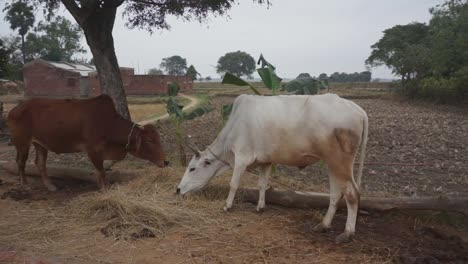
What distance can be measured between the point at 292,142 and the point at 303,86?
239 centimetres

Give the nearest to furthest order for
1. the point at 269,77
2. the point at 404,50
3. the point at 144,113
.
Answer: the point at 269,77 < the point at 144,113 < the point at 404,50

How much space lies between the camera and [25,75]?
3953 centimetres

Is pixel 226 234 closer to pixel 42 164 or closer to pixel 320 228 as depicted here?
pixel 320 228

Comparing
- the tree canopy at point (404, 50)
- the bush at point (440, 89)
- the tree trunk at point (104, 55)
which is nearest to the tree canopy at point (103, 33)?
the tree trunk at point (104, 55)

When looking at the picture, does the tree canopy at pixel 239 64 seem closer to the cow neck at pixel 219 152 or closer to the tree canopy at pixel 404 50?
the tree canopy at pixel 404 50

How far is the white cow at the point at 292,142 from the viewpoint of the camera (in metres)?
4.63

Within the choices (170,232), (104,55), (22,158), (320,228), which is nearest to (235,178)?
(170,232)

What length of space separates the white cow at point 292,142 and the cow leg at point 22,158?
290 centimetres

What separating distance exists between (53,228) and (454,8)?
31441mm

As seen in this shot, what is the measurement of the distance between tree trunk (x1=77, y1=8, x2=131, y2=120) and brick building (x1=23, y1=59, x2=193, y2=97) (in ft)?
92.2

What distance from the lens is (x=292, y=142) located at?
197 inches

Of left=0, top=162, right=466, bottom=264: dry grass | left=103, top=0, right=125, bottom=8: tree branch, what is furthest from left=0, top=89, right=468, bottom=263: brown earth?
left=103, top=0, right=125, bottom=8: tree branch

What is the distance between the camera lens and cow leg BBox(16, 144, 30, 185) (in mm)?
7051

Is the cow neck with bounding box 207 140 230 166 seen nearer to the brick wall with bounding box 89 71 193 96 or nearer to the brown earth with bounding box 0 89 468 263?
the brown earth with bounding box 0 89 468 263
